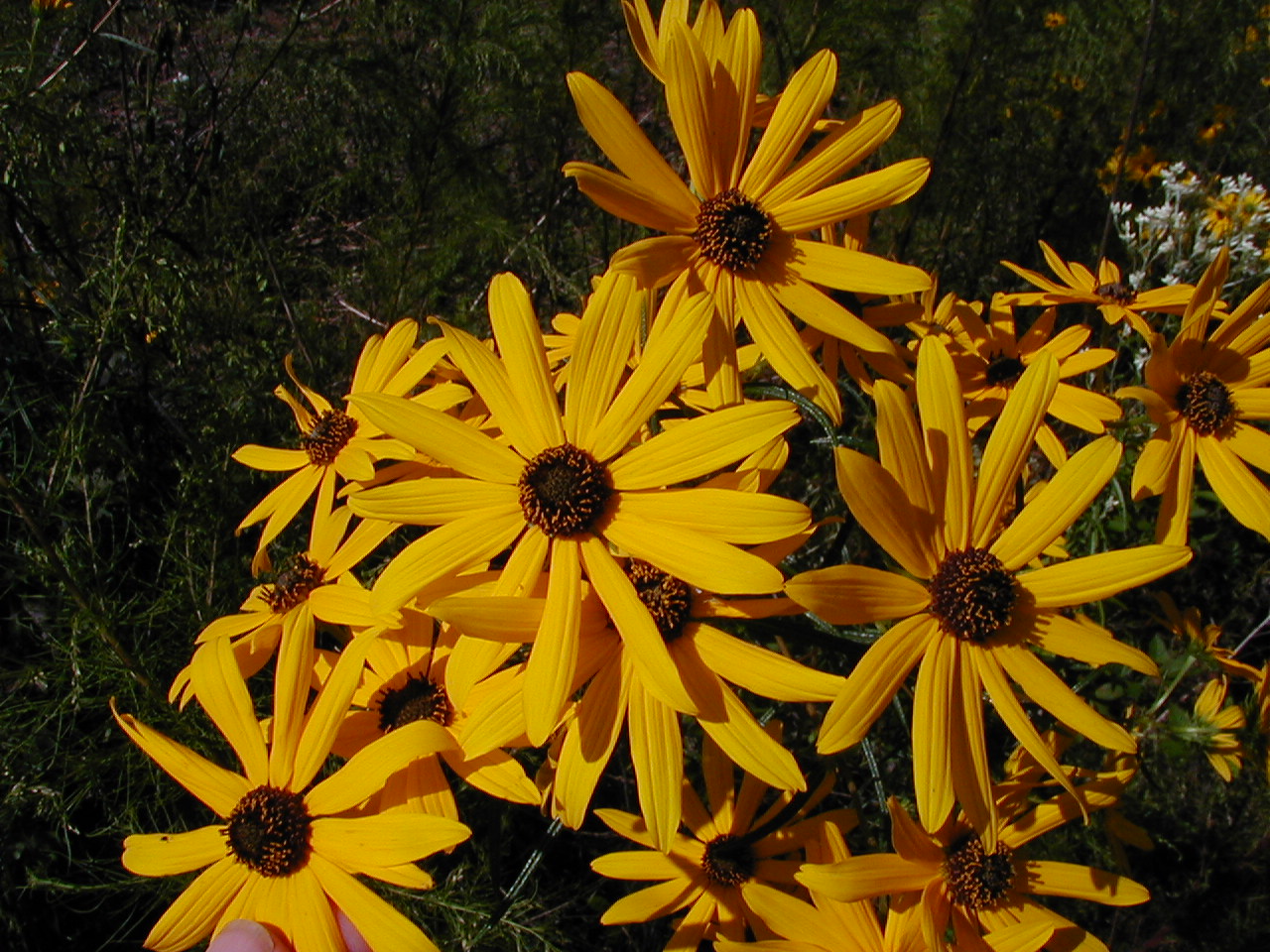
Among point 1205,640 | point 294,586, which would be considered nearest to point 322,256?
point 294,586

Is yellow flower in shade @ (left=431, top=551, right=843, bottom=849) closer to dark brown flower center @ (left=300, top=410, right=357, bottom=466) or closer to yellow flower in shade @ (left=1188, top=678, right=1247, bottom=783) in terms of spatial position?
dark brown flower center @ (left=300, top=410, right=357, bottom=466)

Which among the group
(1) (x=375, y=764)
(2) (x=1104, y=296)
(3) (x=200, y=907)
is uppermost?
(2) (x=1104, y=296)

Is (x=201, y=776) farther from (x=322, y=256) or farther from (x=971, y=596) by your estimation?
(x=322, y=256)

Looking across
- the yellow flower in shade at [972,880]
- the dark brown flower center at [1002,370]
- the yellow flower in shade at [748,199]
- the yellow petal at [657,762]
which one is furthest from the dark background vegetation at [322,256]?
the dark brown flower center at [1002,370]


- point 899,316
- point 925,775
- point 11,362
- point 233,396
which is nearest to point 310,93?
point 233,396

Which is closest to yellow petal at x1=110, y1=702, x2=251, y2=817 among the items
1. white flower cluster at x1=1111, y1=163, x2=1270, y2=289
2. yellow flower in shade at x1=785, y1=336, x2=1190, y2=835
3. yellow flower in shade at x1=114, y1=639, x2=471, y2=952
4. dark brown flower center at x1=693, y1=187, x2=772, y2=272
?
yellow flower in shade at x1=114, y1=639, x2=471, y2=952
